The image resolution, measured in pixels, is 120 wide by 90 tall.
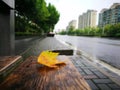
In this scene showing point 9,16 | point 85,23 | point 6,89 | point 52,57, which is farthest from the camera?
point 85,23

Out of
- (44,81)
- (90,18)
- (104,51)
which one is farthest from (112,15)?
(44,81)

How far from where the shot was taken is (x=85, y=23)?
538ft

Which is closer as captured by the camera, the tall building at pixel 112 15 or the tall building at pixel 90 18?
the tall building at pixel 112 15

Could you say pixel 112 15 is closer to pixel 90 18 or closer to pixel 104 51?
pixel 90 18

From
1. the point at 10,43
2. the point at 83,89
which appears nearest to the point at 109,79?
the point at 83,89

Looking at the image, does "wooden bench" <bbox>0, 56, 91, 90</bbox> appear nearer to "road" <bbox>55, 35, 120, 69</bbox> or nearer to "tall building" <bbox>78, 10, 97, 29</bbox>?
"road" <bbox>55, 35, 120, 69</bbox>

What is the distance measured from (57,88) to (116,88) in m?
1.90

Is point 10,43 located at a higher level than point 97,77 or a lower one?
higher

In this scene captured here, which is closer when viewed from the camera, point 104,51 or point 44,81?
point 44,81

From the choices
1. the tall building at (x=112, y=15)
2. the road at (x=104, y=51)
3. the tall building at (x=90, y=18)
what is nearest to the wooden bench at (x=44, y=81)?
the road at (x=104, y=51)

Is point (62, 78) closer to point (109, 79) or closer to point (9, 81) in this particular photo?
point (9, 81)

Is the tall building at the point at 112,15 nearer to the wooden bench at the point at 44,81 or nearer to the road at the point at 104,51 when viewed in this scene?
the road at the point at 104,51

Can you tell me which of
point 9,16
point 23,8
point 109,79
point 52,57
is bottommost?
point 109,79

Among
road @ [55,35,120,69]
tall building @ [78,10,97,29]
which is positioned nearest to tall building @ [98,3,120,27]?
tall building @ [78,10,97,29]
